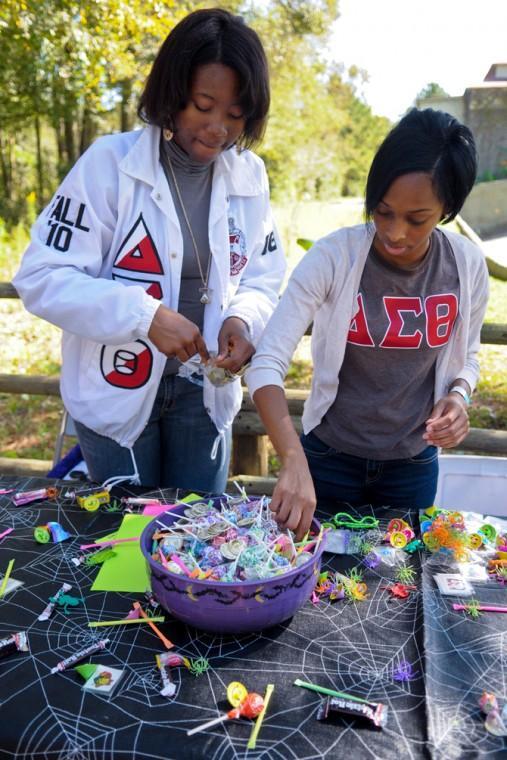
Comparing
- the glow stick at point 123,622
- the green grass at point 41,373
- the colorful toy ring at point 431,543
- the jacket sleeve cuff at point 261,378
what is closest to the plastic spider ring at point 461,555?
the colorful toy ring at point 431,543

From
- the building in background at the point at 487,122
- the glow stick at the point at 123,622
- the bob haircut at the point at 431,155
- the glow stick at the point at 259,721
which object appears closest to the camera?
the glow stick at the point at 259,721

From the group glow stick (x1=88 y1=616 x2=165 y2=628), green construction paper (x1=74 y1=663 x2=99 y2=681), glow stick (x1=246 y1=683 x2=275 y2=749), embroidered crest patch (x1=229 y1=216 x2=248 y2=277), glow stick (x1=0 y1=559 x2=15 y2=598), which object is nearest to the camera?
glow stick (x1=246 y1=683 x2=275 y2=749)

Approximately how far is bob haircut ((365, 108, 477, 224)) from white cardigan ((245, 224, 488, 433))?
7.0 inches

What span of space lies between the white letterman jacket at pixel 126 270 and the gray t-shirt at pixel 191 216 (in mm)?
34

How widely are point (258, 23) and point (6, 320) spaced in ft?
26.9

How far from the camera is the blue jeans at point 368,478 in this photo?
176 cm

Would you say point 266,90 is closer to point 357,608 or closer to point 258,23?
point 357,608

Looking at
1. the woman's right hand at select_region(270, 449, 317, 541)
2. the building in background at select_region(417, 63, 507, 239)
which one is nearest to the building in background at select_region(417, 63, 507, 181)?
the building in background at select_region(417, 63, 507, 239)

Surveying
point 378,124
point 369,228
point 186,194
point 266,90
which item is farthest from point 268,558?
point 378,124

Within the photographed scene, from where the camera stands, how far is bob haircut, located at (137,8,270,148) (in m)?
1.56

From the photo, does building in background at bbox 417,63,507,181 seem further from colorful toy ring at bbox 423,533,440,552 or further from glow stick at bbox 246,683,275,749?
glow stick at bbox 246,683,275,749

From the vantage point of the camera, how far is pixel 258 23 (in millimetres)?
11234

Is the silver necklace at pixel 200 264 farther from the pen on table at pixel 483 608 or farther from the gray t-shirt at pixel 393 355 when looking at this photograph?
the pen on table at pixel 483 608

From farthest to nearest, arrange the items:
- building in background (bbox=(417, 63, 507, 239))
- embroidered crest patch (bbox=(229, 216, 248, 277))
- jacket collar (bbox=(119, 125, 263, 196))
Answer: building in background (bbox=(417, 63, 507, 239)), embroidered crest patch (bbox=(229, 216, 248, 277)), jacket collar (bbox=(119, 125, 263, 196))
